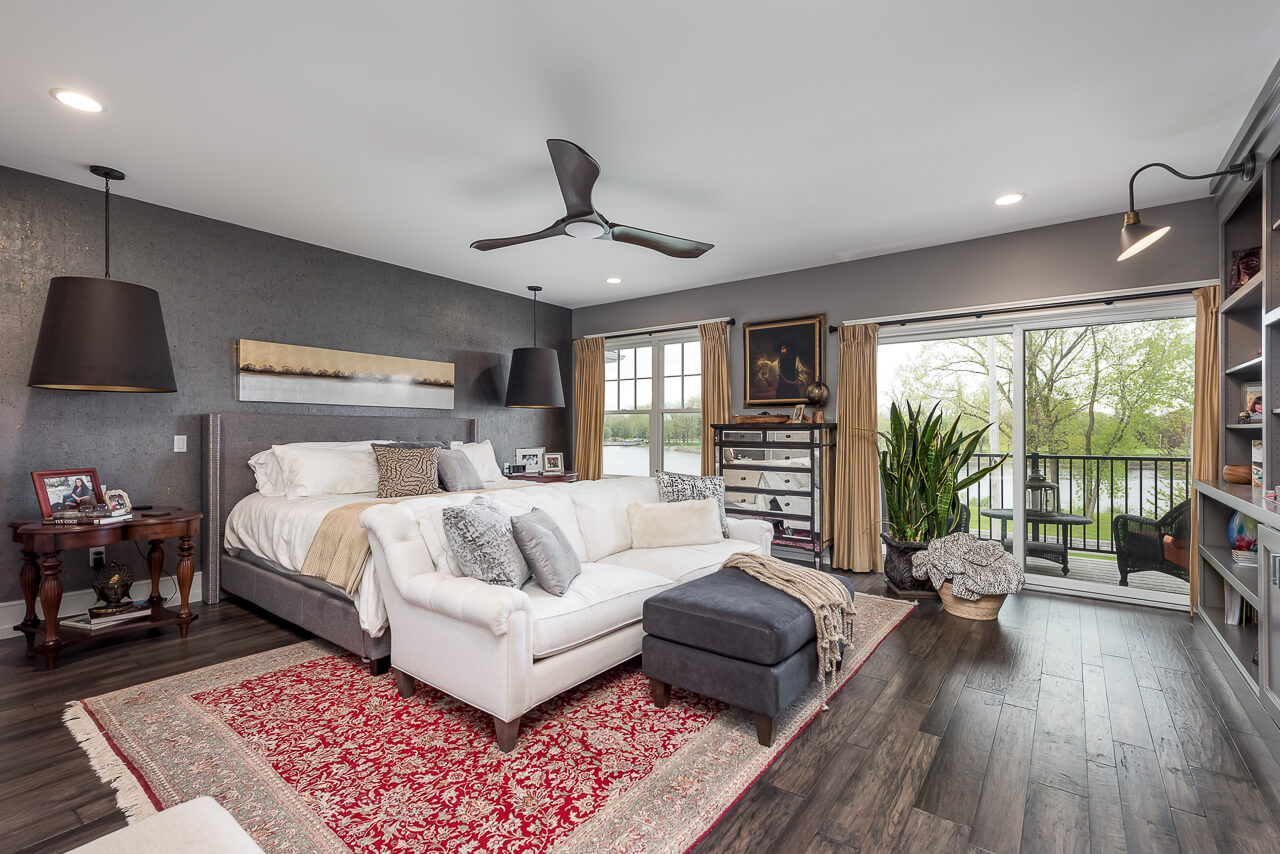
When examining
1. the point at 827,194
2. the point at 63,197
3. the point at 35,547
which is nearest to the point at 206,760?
the point at 35,547

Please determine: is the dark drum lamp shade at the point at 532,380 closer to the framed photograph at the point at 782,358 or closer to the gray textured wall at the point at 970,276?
the gray textured wall at the point at 970,276

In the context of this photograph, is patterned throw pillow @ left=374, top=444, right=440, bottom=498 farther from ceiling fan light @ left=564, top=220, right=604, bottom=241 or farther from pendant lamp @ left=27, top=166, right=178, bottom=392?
ceiling fan light @ left=564, top=220, right=604, bottom=241

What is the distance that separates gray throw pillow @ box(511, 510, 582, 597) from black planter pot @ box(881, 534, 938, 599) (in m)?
2.68

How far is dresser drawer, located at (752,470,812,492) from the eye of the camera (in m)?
4.98

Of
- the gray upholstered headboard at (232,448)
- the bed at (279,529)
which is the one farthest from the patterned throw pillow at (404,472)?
the gray upholstered headboard at (232,448)

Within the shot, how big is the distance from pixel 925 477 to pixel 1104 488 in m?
1.19

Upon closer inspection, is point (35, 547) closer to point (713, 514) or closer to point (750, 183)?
point (713, 514)

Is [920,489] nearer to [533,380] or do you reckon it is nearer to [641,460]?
[641,460]

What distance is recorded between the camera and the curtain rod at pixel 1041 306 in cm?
374

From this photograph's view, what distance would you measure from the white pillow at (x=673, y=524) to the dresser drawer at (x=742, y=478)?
1.59 meters

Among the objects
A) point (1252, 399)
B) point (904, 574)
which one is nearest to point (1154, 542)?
point (1252, 399)

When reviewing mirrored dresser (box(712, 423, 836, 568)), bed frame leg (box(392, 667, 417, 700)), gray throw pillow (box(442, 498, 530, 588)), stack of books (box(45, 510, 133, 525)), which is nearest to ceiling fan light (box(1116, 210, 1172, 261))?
mirrored dresser (box(712, 423, 836, 568))

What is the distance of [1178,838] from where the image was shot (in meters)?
1.72

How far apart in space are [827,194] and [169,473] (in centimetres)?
453
